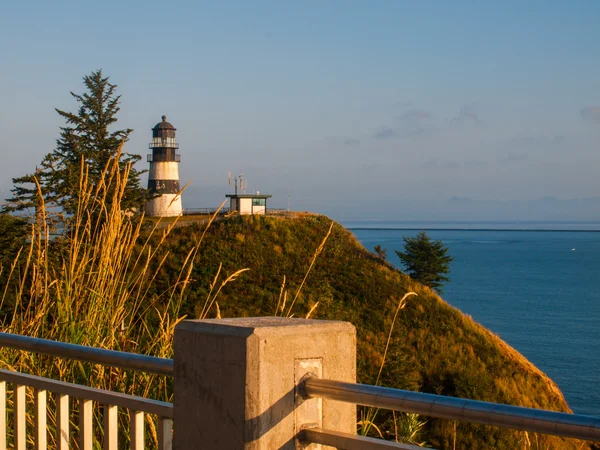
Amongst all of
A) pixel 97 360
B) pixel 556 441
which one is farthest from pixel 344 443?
pixel 556 441

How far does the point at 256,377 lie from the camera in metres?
1.51

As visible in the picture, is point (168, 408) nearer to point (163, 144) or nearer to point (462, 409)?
point (462, 409)

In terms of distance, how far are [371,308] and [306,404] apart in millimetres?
27121

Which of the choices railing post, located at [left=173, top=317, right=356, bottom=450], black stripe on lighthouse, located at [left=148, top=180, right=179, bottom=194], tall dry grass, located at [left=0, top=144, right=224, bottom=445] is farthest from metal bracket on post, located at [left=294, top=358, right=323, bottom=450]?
black stripe on lighthouse, located at [left=148, top=180, right=179, bottom=194]

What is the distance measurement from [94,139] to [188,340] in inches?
1167

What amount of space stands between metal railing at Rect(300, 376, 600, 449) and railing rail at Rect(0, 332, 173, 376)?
50 centimetres

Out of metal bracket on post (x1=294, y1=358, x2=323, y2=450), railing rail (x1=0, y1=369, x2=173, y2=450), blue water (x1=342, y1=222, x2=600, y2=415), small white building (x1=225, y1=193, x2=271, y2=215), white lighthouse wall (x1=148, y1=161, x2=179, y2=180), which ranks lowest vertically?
blue water (x1=342, y1=222, x2=600, y2=415)

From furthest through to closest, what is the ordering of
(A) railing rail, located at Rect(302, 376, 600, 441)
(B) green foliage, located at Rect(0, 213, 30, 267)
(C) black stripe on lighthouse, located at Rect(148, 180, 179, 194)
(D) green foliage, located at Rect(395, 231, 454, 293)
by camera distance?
(D) green foliage, located at Rect(395, 231, 454, 293), (C) black stripe on lighthouse, located at Rect(148, 180, 179, 194), (B) green foliage, located at Rect(0, 213, 30, 267), (A) railing rail, located at Rect(302, 376, 600, 441)

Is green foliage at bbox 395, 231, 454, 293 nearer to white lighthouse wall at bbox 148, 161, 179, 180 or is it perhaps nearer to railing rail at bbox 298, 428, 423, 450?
white lighthouse wall at bbox 148, 161, 179, 180

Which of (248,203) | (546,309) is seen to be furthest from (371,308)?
(546,309)

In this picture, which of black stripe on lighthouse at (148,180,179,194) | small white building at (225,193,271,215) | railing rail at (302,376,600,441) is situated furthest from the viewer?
black stripe on lighthouse at (148,180,179,194)

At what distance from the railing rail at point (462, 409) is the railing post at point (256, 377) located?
0.19ft

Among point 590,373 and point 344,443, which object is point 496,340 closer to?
point 590,373

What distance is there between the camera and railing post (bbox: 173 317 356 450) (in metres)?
1.53
